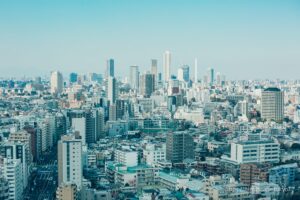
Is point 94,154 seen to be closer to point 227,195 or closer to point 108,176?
point 108,176

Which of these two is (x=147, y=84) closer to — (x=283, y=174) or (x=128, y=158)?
(x=128, y=158)

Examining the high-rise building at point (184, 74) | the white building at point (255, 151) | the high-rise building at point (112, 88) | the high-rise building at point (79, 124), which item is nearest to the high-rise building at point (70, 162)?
the white building at point (255, 151)

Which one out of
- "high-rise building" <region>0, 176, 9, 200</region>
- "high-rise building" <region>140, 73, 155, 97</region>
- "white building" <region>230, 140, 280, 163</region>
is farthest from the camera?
"high-rise building" <region>140, 73, 155, 97</region>

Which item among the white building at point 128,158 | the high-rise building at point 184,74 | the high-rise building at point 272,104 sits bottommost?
the white building at point 128,158

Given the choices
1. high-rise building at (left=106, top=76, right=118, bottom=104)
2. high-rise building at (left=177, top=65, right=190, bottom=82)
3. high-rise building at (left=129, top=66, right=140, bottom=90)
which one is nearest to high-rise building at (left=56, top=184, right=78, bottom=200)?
→ high-rise building at (left=106, top=76, right=118, bottom=104)

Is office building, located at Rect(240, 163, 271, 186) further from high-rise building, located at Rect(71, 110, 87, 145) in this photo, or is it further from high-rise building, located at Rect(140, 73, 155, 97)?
high-rise building, located at Rect(140, 73, 155, 97)

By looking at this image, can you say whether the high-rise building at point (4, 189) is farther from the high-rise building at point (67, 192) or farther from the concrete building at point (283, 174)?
the concrete building at point (283, 174)

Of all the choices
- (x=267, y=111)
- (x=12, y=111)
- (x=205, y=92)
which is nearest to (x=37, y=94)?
(x=12, y=111)
